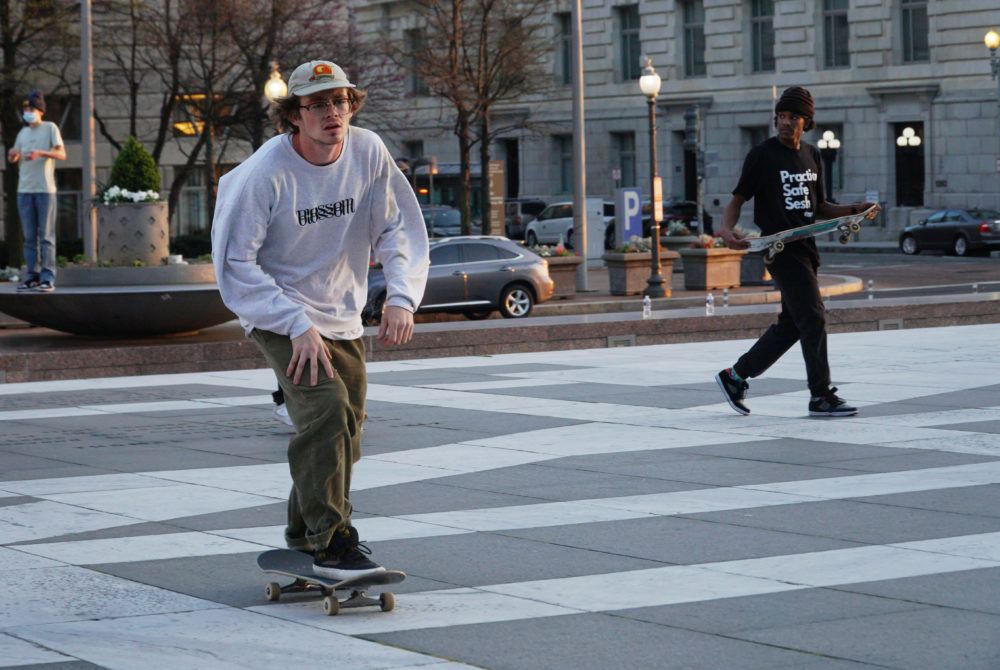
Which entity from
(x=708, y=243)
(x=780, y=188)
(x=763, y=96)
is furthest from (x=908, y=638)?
(x=763, y=96)

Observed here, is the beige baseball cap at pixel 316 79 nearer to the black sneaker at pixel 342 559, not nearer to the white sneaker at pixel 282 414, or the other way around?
the black sneaker at pixel 342 559

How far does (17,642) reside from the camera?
529 cm

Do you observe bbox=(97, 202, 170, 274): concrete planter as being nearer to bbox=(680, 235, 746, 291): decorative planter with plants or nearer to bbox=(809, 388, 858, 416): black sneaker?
bbox=(809, 388, 858, 416): black sneaker

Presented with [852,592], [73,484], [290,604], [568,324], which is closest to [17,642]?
[290,604]

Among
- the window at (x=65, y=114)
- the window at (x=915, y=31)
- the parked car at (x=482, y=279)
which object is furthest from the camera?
the window at (x=915, y=31)

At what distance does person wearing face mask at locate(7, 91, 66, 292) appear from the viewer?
16.8 m

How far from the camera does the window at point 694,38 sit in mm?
62594

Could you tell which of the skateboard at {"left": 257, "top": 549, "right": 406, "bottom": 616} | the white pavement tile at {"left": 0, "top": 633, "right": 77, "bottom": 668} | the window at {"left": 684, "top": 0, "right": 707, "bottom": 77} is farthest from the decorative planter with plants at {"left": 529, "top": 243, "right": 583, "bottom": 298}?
the window at {"left": 684, "top": 0, "right": 707, "bottom": 77}

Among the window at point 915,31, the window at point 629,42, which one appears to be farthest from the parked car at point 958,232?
the window at point 629,42

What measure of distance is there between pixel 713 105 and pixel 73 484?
54.2 meters

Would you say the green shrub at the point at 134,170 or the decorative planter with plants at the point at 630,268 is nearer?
the green shrub at the point at 134,170

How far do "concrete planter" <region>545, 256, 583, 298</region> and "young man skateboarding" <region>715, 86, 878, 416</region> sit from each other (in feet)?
70.3

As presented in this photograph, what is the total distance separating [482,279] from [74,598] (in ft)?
71.5

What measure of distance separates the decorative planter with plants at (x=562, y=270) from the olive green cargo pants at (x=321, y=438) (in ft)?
86.2
